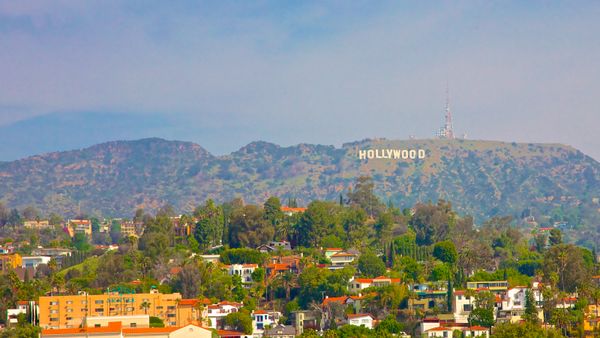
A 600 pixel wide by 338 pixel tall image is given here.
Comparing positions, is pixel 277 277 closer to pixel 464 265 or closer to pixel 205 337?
pixel 464 265

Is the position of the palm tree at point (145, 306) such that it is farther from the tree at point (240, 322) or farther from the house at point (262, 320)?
the house at point (262, 320)

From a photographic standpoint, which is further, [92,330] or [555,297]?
[555,297]

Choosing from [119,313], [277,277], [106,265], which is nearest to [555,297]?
[277,277]

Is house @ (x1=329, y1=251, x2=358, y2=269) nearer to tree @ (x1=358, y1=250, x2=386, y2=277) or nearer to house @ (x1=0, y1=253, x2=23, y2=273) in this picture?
tree @ (x1=358, y1=250, x2=386, y2=277)

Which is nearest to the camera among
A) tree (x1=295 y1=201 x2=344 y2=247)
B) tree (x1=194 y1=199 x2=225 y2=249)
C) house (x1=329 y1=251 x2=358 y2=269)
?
house (x1=329 y1=251 x2=358 y2=269)

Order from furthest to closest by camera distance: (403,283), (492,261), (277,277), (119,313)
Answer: (492,261) → (277,277) → (403,283) → (119,313)

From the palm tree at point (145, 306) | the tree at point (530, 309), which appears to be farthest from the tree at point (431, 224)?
the palm tree at point (145, 306)

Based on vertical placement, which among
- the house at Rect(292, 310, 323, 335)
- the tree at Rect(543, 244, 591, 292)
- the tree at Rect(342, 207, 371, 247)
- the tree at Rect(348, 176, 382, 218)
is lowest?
the house at Rect(292, 310, 323, 335)

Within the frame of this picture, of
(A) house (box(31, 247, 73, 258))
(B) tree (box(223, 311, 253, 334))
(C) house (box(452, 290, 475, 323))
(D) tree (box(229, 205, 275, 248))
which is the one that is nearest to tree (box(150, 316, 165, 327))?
(B) tree (box(223, 311, 253, 334))
